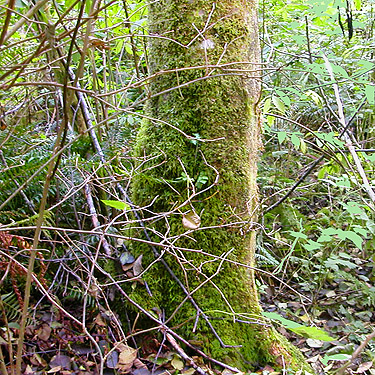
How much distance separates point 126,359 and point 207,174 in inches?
35.5

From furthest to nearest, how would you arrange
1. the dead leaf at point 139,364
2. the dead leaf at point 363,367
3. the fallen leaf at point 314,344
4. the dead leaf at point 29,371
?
1. the fallen leaf at point 314,344
2. the dead leaf at point 363,367
3. the dead leaf at point 139,364
4. the dead leaf at point 29,371

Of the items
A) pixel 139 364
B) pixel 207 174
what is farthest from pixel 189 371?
pixel 207 174

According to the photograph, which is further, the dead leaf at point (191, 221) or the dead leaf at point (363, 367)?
the dead leaf at point (363, 367)

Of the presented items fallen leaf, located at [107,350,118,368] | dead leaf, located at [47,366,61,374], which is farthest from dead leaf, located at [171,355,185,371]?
dead leaf, located at [47,366,61,374]

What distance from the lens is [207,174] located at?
177cm

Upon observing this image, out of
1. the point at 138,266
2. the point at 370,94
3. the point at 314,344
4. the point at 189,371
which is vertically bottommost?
the point at 314,344

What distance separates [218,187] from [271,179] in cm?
125

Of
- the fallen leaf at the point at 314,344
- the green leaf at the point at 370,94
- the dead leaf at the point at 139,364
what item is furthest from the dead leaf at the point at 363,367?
the green leaf at the point at 370,94

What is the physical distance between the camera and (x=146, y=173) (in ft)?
6.06

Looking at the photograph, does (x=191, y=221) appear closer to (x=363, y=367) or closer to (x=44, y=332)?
(x=44, y=332)

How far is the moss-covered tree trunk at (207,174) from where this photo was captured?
1.72 metres

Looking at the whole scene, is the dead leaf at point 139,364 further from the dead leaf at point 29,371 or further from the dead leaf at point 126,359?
the dead leaf at point 29,371

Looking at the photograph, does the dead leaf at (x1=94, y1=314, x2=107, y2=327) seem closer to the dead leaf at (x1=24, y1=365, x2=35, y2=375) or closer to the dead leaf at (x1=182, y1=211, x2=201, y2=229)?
the dead leaf at (x1=24, y1=365, x2=35, y2=375)

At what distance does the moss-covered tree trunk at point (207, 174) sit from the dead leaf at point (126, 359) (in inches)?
9.3
